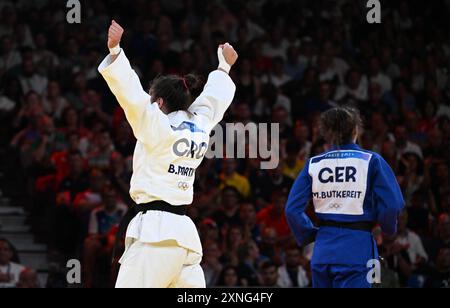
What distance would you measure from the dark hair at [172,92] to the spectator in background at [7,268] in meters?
4.49

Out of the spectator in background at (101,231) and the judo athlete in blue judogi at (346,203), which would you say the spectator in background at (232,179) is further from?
the judo athlete in blue judogi at (346,203)

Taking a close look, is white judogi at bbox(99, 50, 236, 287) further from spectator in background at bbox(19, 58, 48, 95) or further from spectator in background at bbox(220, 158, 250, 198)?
spectator in background at bbox(19, 58, 48, 95)

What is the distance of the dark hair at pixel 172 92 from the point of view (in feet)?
18.5

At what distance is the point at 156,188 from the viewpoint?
212 inches

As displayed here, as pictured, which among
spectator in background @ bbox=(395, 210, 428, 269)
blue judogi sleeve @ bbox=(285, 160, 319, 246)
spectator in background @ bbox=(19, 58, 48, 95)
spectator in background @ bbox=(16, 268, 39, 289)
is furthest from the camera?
spectator in background @ bbox=(19, 58, 48, 95)

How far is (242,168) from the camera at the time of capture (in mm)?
11516

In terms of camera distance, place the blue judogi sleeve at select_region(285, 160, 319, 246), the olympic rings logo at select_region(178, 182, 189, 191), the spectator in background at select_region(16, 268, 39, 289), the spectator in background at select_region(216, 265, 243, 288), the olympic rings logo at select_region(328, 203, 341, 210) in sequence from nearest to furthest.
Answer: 1. the olympic rings logo at select_region(178, 182, 189, 191)
2. the olympic rings logo at select_region(328, 203, 341, 210)
3. the blue judogi sleeve at select_region(285, 160, 319, 246)
4. the spectator in background at select_region(16, 268, 39, 289)
5. the spectator in background at select_region(216, 265, 243, 288)

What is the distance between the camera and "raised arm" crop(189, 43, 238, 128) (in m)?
5.87

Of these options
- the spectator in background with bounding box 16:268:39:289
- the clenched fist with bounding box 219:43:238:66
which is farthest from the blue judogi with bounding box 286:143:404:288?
the spectator in background with bounding box 16:268:39:289

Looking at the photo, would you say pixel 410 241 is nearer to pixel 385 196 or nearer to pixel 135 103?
pixel 385 196

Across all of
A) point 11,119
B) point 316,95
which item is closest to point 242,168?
point 316,95

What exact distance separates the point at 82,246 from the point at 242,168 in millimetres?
2332

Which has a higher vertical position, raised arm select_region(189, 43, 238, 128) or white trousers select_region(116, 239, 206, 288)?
raised arm select_region(189, 43, 238, 128)

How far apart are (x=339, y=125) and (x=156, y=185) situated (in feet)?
4.92
